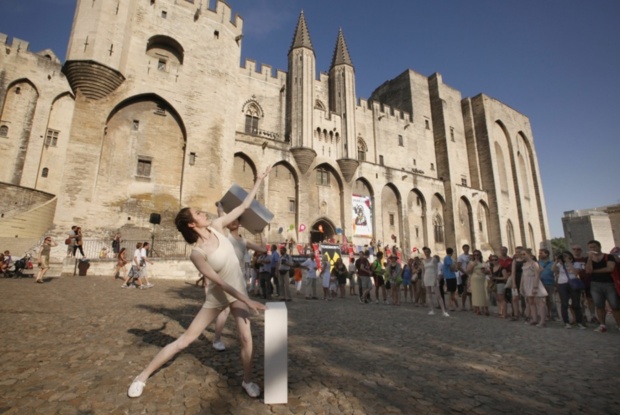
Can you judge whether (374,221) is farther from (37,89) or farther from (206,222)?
(37,89)

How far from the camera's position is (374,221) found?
27219 millimetres

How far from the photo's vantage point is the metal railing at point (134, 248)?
14664 mm

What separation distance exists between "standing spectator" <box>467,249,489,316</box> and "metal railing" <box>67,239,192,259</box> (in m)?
12.3

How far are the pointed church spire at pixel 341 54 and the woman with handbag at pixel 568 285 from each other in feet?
81.5

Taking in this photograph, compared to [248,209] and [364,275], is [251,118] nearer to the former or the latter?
[364,275]

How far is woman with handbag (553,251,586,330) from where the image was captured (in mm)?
6652

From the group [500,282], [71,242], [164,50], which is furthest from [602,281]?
[164,50]

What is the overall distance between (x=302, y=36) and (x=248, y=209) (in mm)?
26312

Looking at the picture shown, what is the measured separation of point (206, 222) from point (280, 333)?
47.9 inches

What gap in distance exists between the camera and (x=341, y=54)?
27.5 meters

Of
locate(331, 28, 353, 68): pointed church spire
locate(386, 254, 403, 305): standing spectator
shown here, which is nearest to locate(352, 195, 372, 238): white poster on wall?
locate(331, 28, 353, 68): pointed church spire

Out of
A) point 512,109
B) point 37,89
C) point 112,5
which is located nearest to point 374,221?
point 112,5

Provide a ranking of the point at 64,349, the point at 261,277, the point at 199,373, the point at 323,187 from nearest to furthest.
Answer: the point at 199,373, the point at 64,349, the point at 261,277, the point at 323,187

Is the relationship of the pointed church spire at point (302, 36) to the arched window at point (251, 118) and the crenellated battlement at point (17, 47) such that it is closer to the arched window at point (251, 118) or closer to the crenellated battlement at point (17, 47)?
the arched window at point (251, 118)
